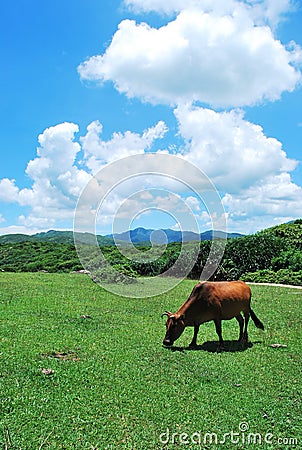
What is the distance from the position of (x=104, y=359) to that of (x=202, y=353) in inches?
87.4

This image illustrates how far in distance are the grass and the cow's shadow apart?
51 mm

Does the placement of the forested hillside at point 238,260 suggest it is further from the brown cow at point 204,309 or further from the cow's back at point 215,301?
the brown cow at point 204,309

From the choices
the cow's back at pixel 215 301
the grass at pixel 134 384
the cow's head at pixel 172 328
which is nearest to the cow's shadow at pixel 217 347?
the grass at pixel 134 384

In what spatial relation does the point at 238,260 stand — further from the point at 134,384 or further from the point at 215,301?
the point at 134,384

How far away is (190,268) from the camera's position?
2758 cm

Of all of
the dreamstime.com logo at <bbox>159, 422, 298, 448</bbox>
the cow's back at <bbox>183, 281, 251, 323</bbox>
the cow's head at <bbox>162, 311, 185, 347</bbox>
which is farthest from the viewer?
the cow's back at <bbox>183, 281, 251, 323</bbox>

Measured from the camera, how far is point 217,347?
10078mm

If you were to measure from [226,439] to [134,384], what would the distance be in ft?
6.60

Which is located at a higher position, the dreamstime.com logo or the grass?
the grass

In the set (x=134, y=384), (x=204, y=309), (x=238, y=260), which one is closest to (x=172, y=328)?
(x=204, y=309)

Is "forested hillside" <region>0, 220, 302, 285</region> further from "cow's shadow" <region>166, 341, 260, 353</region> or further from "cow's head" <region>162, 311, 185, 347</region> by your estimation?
"cow's head" <region>162, 311, 185, 347</region>

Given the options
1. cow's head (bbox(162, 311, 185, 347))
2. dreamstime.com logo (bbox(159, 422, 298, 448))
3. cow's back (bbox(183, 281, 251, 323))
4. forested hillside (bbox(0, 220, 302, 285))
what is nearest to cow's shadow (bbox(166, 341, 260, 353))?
cow's head (bbox(162, 311, 185, 347))

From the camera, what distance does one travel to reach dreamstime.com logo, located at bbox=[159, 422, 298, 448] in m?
5.76

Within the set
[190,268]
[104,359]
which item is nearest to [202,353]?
[104,359]
